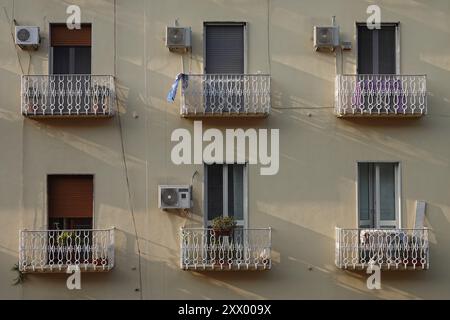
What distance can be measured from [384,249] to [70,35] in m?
7.36

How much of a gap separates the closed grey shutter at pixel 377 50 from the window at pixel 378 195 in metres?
1.91

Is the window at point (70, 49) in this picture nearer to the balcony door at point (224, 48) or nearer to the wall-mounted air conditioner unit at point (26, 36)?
the wall-mounted air conditioner unit at point (26, 36)

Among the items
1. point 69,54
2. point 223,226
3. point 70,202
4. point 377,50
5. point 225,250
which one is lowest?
point 225,250

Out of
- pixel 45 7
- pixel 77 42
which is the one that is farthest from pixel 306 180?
pixel 45 7

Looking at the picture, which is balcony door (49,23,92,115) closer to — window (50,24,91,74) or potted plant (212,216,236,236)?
window (50,24,91,74)

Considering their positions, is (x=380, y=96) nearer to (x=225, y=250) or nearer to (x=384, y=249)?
(x=384, y=249)

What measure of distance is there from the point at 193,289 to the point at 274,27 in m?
5.36

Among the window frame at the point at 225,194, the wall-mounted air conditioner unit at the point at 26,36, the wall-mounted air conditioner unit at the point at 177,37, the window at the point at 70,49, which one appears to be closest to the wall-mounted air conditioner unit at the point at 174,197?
the window frame at the point at 225,194

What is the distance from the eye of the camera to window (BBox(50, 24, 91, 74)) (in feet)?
46.7

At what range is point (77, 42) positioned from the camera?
46.8 ft

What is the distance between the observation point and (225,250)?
13695 mm

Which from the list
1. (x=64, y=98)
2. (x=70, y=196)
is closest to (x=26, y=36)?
(x=64, y=98)

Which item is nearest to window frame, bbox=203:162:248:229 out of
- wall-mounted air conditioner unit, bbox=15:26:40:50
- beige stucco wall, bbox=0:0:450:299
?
beige stucco wall, bbox=0:0:450:299

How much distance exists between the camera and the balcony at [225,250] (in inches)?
532
